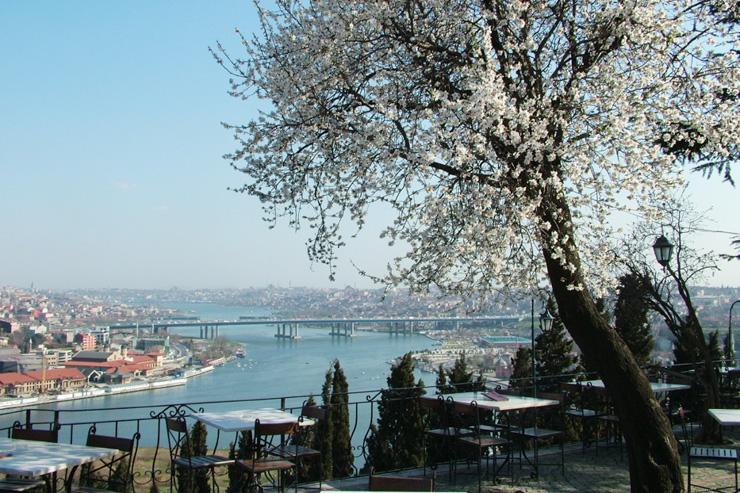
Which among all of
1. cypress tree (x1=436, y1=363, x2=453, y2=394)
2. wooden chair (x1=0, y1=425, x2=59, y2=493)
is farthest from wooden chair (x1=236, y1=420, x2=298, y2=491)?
cypress tree (x1=436, y1=363, x2=453, y2=394)

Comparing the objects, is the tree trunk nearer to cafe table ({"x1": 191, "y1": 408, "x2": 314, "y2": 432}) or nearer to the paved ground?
the paved ground

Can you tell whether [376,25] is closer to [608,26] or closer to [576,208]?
[608,26]

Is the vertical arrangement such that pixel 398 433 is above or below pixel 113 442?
below

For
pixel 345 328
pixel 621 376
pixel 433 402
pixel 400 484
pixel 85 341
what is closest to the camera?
pixel 400 484

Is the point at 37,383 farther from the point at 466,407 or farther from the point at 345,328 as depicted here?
the point at 345,328

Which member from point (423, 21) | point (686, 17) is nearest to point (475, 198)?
point (423, 21)

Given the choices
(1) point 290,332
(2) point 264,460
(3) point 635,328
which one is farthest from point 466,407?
(1) point 290,332

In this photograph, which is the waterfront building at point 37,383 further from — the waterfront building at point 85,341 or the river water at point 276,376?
the waterfront building at point 85,341
